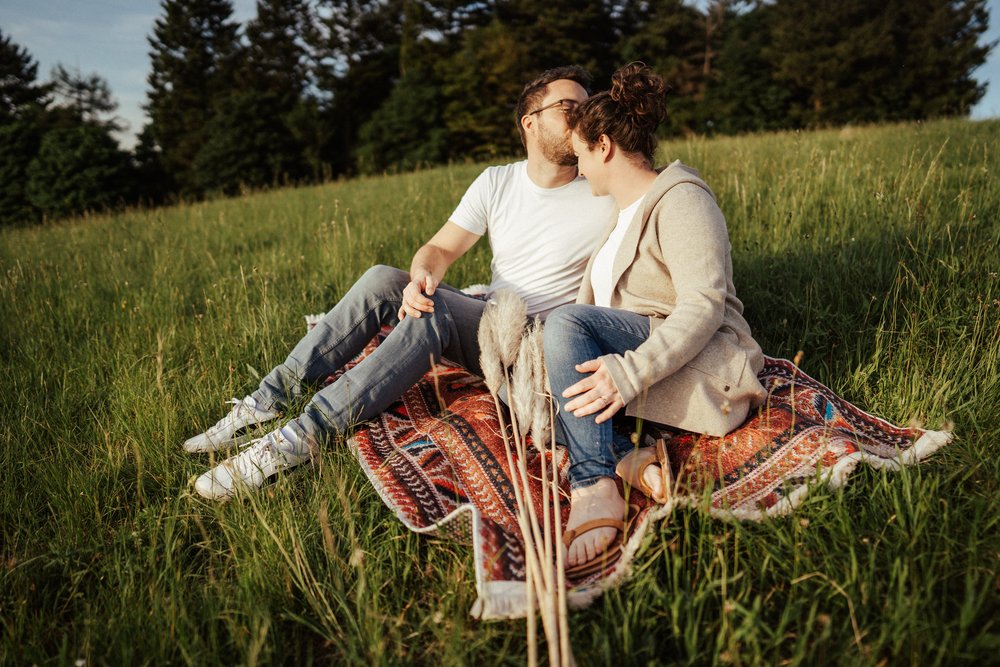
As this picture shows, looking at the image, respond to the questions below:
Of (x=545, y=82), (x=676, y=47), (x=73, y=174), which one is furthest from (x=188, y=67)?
(x=545, y=82)

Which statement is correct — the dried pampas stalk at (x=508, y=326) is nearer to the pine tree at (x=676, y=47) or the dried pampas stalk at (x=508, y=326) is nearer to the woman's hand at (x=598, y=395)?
the woman's hand at (x=598, y=395)

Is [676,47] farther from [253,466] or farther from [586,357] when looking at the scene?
[253,466]

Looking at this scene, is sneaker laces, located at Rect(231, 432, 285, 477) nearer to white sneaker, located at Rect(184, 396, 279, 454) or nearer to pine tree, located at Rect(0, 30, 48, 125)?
white sneaker, located at Rect(184, 396, 279, 454)

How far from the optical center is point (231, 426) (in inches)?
103

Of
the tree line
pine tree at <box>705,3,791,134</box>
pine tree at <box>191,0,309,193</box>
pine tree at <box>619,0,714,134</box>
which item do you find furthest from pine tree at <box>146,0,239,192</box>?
pine tree at <box>705,3,791,134</box>

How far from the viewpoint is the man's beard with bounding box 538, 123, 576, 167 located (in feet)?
10.0

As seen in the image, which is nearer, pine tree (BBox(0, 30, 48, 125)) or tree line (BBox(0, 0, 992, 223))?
tree line (BBox(0, 0, 992, 223))

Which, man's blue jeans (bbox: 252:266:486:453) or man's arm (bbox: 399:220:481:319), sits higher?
man's arm (bbox: 399:220:481:319)

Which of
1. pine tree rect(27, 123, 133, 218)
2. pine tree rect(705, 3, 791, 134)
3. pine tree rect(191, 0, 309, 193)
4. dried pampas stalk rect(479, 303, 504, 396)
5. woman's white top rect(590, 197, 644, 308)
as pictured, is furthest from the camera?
pine tree rect(705, 3, 791, 134)

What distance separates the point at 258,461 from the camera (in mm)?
2297

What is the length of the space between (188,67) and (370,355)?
40128 mm

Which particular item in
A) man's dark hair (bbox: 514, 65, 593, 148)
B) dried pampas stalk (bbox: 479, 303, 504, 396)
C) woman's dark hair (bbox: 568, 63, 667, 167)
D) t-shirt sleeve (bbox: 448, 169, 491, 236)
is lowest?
dried pampas stalk (bbox: 479, 303, 504, 396)

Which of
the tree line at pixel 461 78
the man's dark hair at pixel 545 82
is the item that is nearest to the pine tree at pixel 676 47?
the tree line at pixel 461 78

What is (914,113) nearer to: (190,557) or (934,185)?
(934,185)
